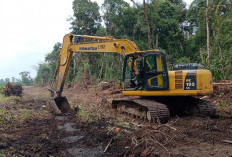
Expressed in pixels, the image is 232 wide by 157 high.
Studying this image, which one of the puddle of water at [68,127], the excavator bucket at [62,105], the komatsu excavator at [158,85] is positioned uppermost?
the komatsu excavator at [158,85]

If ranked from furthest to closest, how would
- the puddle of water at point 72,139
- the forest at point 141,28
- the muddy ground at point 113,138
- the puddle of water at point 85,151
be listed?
the forest at point 141,28 < the puddle of water at point 72,139 < the puddle of water at point 85,151 < the muddy ground at point 113,138

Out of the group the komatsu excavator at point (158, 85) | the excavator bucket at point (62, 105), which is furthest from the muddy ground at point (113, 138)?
the excavator bucket at point (62, 105)

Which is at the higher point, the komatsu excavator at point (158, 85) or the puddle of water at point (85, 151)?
the komatsu excavator at point (158, 85)

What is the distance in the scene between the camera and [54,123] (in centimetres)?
784

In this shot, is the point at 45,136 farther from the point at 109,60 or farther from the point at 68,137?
the point at 109,60

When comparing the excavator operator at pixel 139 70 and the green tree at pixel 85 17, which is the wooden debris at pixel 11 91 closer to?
the green tree at pixel 85 17

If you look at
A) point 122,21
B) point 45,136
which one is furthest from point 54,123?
point 122,21

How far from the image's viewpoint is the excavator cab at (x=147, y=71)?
7505 mm

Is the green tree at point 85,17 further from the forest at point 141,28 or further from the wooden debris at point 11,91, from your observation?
the wooden debris at point 11,91

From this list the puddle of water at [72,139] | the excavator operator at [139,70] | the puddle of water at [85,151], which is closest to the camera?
the puddle of water at [85,151]

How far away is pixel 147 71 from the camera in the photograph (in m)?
7.84

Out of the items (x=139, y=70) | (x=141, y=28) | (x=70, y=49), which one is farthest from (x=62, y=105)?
(x=141, y=28)

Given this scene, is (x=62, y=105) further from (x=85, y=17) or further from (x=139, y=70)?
(x=85, y=17)

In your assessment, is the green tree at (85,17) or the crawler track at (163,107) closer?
the crawler track at (163,107)
